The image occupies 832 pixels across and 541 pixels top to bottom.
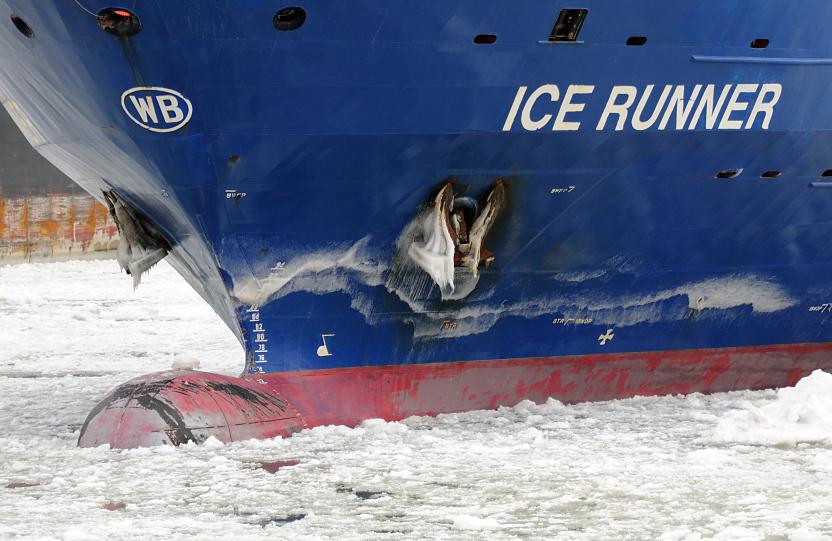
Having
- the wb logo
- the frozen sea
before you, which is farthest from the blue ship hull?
the frozen sea

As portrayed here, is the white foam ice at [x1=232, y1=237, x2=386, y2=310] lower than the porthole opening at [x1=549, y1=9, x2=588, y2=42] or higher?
lower

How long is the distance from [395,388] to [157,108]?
2.70 metres

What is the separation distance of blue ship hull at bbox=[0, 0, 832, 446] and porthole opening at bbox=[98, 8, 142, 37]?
0.04 m

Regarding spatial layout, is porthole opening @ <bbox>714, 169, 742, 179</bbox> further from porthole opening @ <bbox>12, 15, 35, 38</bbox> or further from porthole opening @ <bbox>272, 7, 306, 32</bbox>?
porthole opening @ <bbox>12, 15, 35, 38</bbox>

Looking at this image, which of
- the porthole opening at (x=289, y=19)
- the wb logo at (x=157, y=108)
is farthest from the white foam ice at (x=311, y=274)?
the porthole opening at (x=289, y=19)

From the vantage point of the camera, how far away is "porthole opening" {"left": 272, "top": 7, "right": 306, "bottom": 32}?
23.3ft

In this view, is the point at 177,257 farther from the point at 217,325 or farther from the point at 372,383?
the point at 217,325

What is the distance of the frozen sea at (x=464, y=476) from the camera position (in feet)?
19.3

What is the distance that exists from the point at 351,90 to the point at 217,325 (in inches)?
301

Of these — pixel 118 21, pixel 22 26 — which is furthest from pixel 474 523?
pixel 22 26

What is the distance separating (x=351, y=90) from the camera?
7.39 meters

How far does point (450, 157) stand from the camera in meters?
7.77

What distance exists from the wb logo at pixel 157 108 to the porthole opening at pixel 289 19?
2.51ft

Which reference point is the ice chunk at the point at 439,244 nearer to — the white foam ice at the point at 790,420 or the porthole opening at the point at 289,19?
the porthole opening at the point at 289,19
